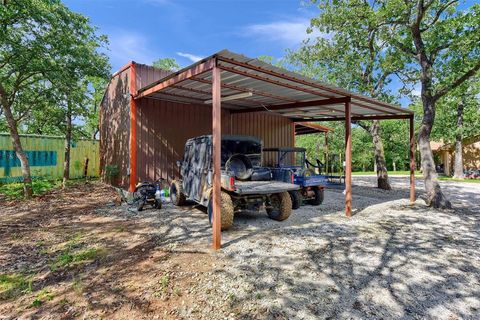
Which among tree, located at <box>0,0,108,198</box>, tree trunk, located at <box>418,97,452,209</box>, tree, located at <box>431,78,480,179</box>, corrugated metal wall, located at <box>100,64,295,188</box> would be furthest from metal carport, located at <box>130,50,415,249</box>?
tree, located at <box>431,78,480,179</box>

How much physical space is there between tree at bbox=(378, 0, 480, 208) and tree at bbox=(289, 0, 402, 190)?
1.04 m

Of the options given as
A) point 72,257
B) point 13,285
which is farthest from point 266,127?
point 13,285

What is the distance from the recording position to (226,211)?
4.99 m

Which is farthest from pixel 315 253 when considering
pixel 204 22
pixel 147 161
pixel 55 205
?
pixel 204 22

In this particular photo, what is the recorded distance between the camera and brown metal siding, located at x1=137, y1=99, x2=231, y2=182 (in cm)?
872

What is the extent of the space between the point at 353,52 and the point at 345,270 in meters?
10.4

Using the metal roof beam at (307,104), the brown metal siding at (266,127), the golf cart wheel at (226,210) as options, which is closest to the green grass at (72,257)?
the golf cart wheel at (226,210)

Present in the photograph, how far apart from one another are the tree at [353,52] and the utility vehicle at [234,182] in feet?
22.2

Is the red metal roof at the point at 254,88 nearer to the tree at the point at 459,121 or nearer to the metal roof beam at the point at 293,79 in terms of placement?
the metal roof beam at the point at 293,79

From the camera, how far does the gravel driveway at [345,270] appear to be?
2762mm

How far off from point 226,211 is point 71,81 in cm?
807

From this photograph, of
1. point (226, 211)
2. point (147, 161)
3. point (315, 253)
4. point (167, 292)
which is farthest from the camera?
point (147, 161)

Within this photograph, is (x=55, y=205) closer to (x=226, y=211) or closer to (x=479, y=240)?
(x=226, y=211)

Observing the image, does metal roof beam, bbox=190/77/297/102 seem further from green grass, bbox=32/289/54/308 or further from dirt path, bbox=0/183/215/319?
green grass, bbox=32/289/54/308
